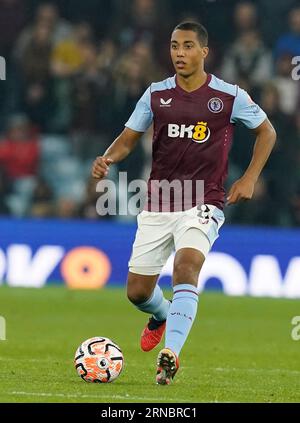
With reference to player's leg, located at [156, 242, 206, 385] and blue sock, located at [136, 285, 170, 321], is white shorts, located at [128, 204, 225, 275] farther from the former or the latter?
blue sock, located at [136, 285, 170, 321]

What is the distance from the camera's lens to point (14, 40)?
60.4 ft

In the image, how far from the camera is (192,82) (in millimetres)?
8922

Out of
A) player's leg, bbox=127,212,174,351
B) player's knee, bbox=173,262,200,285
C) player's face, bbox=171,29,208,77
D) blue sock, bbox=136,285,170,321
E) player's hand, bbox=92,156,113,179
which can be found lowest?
player's knee, bbox=173,262,200,285

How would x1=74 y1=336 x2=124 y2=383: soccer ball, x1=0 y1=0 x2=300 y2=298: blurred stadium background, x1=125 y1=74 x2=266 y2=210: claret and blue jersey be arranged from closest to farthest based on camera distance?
x1=74 y1=336 x2=124 y2=383: soccer ball, x1=125 y1=74 x2=266 y2=210: claret and blue jersey, x1=0 y1=0 x2=300 y2=298: blurred stadium background

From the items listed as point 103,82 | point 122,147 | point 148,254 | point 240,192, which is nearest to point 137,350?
point 148,254

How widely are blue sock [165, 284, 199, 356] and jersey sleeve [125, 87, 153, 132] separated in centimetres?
134

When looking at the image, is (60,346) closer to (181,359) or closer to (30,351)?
(30,351)

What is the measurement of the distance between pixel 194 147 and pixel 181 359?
212cm

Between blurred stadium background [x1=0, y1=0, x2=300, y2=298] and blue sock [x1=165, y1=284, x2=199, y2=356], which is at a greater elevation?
blurred stadium background [x1=0, y1=0, x2=300, y2=298]

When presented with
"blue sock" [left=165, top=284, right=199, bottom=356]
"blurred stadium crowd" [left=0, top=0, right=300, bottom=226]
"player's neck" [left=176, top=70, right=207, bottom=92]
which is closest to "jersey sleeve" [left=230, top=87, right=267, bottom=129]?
"player's neck" [left=176, top=70, right=207, bottom=92]

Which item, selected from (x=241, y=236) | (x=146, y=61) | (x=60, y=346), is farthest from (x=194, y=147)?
(x=146, y=61)

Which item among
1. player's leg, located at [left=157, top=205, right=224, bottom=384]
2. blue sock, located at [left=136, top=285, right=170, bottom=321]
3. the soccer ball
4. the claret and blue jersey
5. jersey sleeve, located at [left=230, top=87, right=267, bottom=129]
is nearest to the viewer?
player's leg, located at [left=157, top=205, right=224, bottom=384]

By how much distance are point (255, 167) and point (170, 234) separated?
2.49 ft

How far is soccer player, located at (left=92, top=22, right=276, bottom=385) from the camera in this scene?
8664 millimetres
